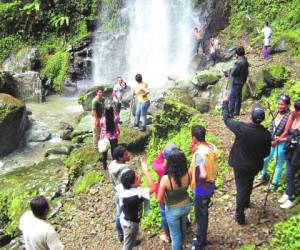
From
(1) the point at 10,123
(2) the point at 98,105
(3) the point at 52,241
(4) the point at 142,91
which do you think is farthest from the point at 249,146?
(1) the point at 10,123

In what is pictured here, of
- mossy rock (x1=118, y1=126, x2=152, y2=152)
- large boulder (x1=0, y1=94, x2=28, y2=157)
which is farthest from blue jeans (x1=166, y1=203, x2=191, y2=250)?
large boulder (x1=0, y1=94, x2=28, y2=157)

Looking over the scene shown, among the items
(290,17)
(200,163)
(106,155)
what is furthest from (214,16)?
(200,163)

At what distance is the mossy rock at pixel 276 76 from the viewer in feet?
42.7

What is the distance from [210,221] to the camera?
7.37 meters

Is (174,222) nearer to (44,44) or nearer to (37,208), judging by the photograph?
(37,208)

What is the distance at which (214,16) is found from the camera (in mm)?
24250

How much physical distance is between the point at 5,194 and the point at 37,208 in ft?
21.5

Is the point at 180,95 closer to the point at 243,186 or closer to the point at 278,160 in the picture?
the point at 278,160

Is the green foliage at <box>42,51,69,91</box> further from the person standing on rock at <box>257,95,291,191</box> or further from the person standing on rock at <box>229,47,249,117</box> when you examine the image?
the person standing on rock at <box>257,95,291,191</box>

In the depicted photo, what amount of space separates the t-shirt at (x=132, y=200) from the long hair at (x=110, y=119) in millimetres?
4023

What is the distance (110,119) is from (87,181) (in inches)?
68.6

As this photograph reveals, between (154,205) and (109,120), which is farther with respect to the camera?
(109,120)

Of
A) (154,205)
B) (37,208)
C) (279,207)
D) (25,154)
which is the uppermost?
(37,208)

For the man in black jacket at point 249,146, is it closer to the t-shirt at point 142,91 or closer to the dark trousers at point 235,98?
the dark trousers at point 235,98
